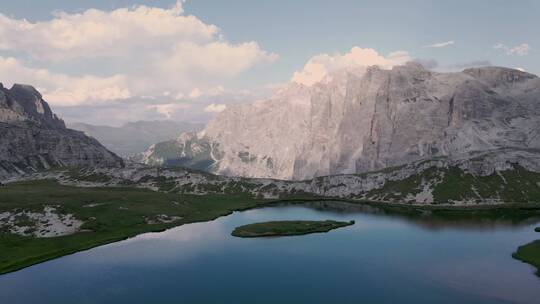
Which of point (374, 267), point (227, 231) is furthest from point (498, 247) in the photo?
point (227, 231)

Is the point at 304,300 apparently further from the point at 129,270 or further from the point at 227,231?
the point at 227,231

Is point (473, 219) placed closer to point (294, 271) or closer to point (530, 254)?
point (530, 254)

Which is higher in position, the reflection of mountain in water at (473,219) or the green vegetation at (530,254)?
the reflection of mountain in water at (473,219)

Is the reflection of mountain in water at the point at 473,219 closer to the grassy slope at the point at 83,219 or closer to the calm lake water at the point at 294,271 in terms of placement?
the calm lake water at the point at 294,271

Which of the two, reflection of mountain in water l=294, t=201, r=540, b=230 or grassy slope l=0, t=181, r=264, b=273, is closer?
grassy slope l=0, t=181, r=264, b=273

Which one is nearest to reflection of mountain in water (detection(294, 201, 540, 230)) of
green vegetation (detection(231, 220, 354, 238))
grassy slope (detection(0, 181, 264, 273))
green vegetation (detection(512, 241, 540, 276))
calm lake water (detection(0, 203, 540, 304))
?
calm lake water (detection(0, 203, 540, 304))

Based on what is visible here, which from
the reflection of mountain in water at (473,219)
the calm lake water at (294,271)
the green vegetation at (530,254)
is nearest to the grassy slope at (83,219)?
the calm lake water at (294,271)

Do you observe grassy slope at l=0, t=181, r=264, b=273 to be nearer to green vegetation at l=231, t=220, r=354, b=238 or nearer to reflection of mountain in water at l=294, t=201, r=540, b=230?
Answer: green vegetation at l=231, t=220, r=354, b=238
